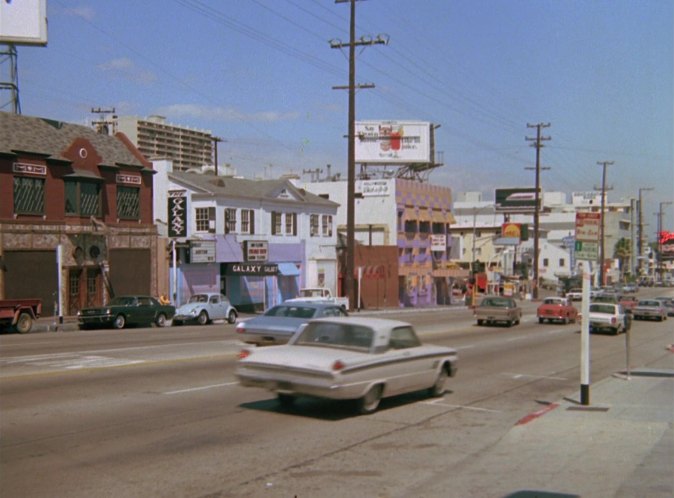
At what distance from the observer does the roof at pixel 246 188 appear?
47688 mm

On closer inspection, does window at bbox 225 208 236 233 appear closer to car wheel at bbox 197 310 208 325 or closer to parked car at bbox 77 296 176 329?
car wheel at bbox 197 310 208 325

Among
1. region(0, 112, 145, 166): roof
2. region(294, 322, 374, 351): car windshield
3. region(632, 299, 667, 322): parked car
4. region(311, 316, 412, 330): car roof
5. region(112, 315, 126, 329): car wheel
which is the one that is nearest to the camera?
region(294, 322, 374, 351): car windshield

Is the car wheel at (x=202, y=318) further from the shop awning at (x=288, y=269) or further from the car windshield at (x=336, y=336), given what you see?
the car windshield at (x=336, y=336)

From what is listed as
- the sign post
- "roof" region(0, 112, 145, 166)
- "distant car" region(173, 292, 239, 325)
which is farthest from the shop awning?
the sign post

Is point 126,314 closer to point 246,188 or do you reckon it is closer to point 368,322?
point 246,188

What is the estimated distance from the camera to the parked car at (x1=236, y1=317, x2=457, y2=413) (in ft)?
36.6

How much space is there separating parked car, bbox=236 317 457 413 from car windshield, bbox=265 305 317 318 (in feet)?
20.7

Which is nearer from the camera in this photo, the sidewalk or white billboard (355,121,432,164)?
the sidewalk

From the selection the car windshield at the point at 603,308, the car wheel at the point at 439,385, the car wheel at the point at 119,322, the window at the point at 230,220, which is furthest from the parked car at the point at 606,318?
the window at the point at 230,220

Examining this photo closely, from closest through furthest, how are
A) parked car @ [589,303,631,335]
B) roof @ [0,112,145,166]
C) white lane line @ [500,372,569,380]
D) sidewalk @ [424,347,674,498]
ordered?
1. sidewalk @ [424,347,674,498]
2. white lane line @ [500,372,569,380]
3. parked car @ [589,303,631,335]
4. roof @ [0,112,145,166]

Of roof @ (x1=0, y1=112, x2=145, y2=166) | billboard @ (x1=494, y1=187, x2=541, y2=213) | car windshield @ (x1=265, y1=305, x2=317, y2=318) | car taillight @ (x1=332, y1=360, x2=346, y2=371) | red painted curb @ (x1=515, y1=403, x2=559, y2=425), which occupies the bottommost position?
red painted curb @ (x1=515, y1=403, x2=559, y2=425)

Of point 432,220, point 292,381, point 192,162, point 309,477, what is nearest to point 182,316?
point 292,381

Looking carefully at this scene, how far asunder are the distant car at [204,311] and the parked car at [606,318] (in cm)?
1663

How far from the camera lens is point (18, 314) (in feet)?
98.1
